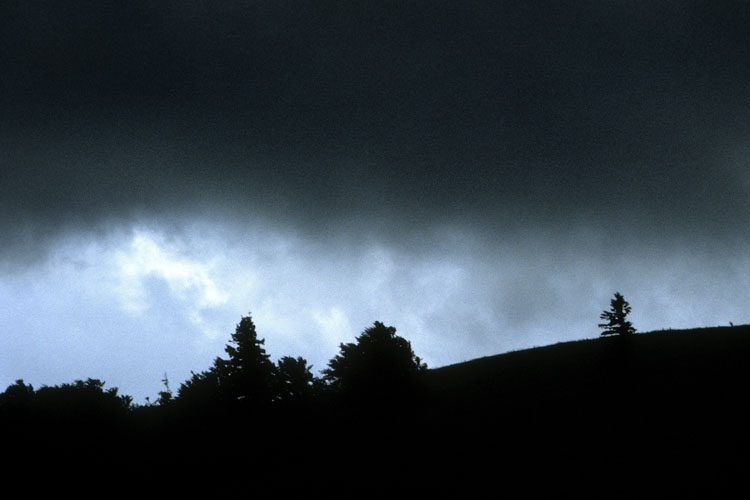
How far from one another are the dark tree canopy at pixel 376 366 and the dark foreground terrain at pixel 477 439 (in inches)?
60.5

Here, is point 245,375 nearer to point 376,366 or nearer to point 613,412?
point 376,366

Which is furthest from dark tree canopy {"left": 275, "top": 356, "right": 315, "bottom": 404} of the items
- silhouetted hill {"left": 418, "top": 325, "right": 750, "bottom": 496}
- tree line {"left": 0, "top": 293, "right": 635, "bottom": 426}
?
silhouetted hill {"left": 418, "top": 325, "right": 750, "bottom": 496}

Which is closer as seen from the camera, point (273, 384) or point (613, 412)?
point (613, 412)

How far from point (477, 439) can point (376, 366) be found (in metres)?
13.0

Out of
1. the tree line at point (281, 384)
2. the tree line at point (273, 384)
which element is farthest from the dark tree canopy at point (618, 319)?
the tree line at point (273, 384)

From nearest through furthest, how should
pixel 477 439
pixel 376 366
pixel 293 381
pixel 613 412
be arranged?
pixel 477 439, pixel 613 412, pixel 376 366, pixel 293 381

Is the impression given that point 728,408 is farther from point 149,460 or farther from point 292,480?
point 149,460

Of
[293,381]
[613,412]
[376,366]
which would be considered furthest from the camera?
[293,381]

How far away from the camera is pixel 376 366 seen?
163 feet

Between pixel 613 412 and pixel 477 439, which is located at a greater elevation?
pixel 613 412

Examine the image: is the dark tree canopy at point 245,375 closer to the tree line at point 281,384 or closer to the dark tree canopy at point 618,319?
the tree line at point 281,384

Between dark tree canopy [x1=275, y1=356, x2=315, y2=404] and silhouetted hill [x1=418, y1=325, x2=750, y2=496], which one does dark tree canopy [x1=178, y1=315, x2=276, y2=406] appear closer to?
dark tree canopy [x1=275, y1=356, x2=315, y2=404]

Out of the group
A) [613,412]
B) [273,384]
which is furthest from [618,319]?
[273,384]

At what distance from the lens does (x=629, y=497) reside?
96.8 feet
